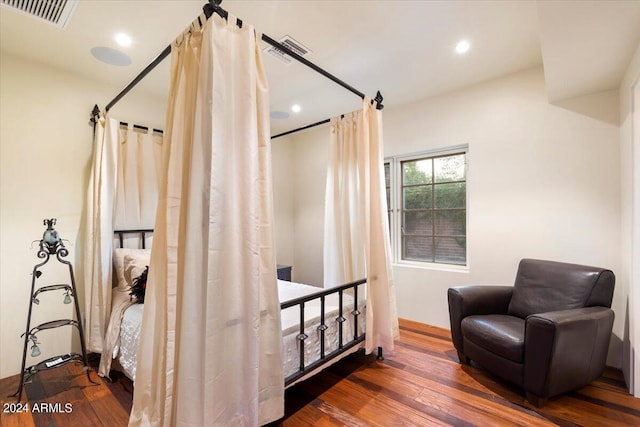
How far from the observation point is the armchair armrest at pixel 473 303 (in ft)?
7.84

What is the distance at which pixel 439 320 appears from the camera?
3.16 m

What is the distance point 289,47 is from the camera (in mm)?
2270

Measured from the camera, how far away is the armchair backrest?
2.09m

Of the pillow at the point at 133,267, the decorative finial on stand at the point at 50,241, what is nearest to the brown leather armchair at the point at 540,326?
the pillow at the point at 133,267

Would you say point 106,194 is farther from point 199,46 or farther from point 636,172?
point 636,172

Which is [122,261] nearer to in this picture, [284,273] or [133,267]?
[133,267]

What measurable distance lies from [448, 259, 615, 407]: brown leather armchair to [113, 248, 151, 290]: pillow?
8.71ft

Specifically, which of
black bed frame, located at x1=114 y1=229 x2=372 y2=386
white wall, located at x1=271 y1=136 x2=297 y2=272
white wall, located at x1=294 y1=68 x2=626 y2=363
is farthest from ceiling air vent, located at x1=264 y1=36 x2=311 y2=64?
white wall, located at x1=271 y1=136 x2=297 y2=272

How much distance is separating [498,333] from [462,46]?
2.18 meters

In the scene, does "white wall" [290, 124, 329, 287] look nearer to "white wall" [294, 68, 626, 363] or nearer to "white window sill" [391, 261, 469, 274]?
"white wall" [294, 68, 626, 363]

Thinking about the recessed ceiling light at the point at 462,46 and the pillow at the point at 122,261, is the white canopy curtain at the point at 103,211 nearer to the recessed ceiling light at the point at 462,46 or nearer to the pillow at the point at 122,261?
the pillow at the point at 122,261

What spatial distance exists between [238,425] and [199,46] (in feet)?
5.88

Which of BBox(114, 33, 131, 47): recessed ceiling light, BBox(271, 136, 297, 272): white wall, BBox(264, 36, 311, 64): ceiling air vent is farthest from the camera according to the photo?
BBox(271, 136, 297, 272): white wall

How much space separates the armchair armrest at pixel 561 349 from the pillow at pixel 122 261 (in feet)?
9.42
